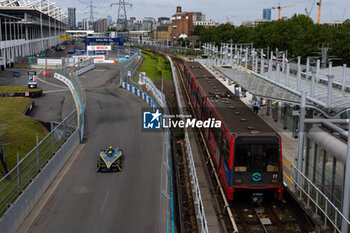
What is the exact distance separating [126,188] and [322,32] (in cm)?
5171

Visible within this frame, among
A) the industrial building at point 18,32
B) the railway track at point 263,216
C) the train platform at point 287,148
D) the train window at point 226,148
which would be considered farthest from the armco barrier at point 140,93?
the industrial building at point 18,32

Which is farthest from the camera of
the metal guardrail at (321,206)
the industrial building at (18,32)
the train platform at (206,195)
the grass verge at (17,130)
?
the industrial building at (18,32)

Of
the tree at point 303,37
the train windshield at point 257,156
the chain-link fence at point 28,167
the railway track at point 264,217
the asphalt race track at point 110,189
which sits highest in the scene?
the tree at point 303,37

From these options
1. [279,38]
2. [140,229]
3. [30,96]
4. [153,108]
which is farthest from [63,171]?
[279,38]

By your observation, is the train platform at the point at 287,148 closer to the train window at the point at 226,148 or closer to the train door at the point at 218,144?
the train window at the point at 226,148

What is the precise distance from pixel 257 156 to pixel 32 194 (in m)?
8.09

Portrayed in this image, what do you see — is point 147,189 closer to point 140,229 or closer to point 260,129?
point 140,229

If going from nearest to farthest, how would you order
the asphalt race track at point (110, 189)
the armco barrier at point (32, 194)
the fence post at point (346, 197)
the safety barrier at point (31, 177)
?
the fence post at point (346, 197) → the armco barrier at point (32, 194) → the safety barrier at point (31, 177) → the asphalt race track at point (110, 189)

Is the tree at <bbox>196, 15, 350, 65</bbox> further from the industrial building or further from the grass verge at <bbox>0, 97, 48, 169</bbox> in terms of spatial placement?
the industrial building

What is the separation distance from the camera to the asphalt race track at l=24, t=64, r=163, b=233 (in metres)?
12.5

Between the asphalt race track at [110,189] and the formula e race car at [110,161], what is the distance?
33 centimetres

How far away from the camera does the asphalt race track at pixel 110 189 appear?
41.0 feet

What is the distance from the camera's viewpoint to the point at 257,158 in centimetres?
1396

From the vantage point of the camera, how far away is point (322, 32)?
58.5 metres
